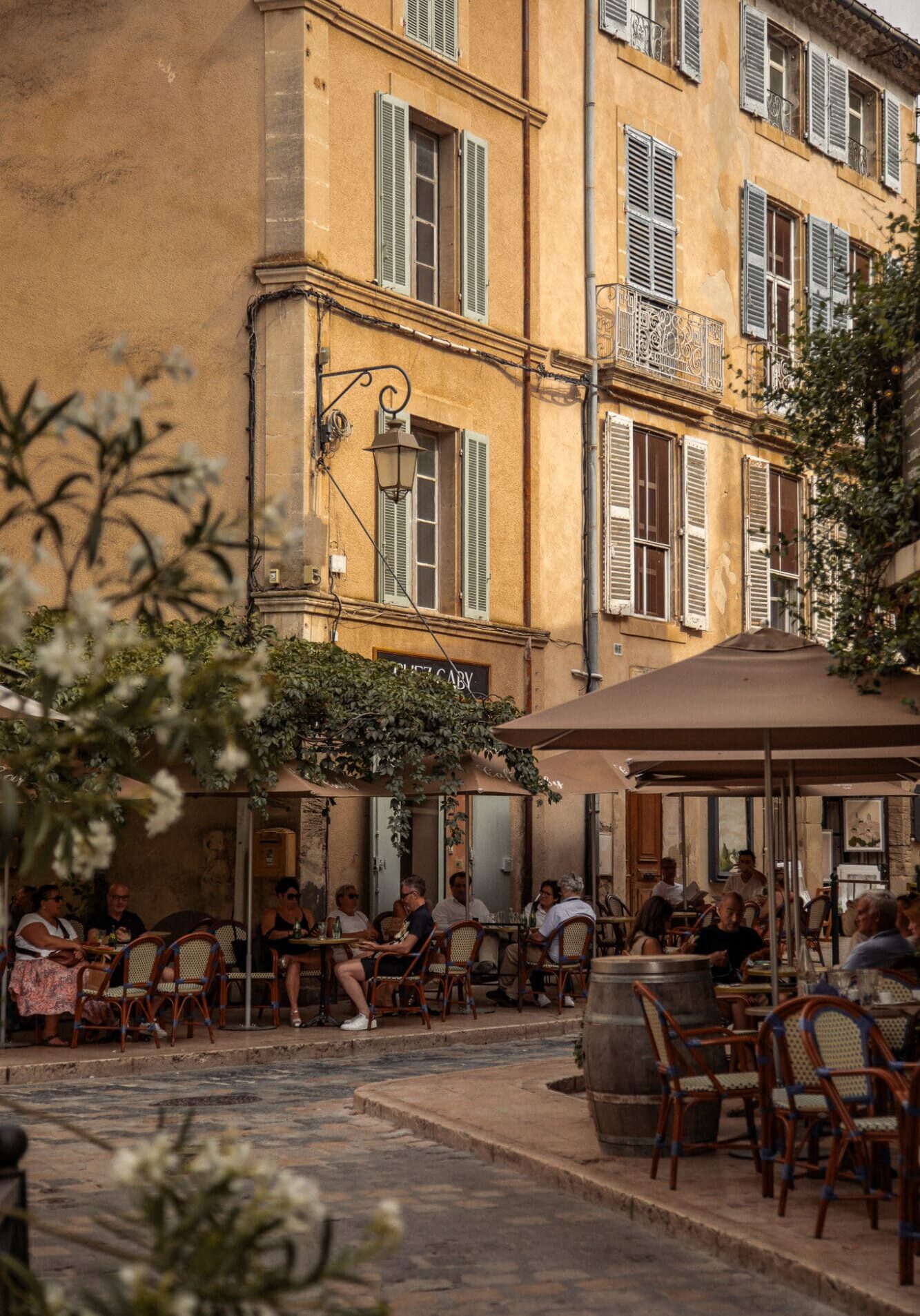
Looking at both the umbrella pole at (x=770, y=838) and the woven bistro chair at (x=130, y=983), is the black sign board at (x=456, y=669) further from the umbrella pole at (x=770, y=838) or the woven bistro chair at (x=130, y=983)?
the umbrella pole at (x=770, y=838)

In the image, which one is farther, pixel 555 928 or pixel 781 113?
pixel 781 113

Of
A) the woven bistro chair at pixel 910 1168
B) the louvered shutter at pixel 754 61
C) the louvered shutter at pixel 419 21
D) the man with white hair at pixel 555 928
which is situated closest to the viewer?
the woven bistro chair at pixel 910 1168

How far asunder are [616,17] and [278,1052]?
1449 cm

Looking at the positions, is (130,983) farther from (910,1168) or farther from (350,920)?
(910,1168)

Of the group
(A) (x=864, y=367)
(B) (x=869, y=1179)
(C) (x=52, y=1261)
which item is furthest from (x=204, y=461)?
(A) (x=864, y=367)

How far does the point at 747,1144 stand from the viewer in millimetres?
8164

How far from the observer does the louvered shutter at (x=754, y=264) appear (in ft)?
80.3

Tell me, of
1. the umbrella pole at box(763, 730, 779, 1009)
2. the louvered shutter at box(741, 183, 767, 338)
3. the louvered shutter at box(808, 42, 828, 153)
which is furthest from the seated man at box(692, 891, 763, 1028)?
the louvered shutter at box(808, 42, 828, 153)

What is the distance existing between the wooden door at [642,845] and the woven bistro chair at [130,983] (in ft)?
30.5

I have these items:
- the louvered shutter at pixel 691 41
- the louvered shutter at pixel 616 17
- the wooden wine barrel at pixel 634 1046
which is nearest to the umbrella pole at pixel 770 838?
the wooden wine barrel at pixel 634 1046

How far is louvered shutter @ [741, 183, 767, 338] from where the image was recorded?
80.3ft

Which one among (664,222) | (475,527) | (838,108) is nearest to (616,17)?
(664,222)

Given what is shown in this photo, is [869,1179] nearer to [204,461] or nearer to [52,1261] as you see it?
[52,1261]

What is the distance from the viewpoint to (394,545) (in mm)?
19109
